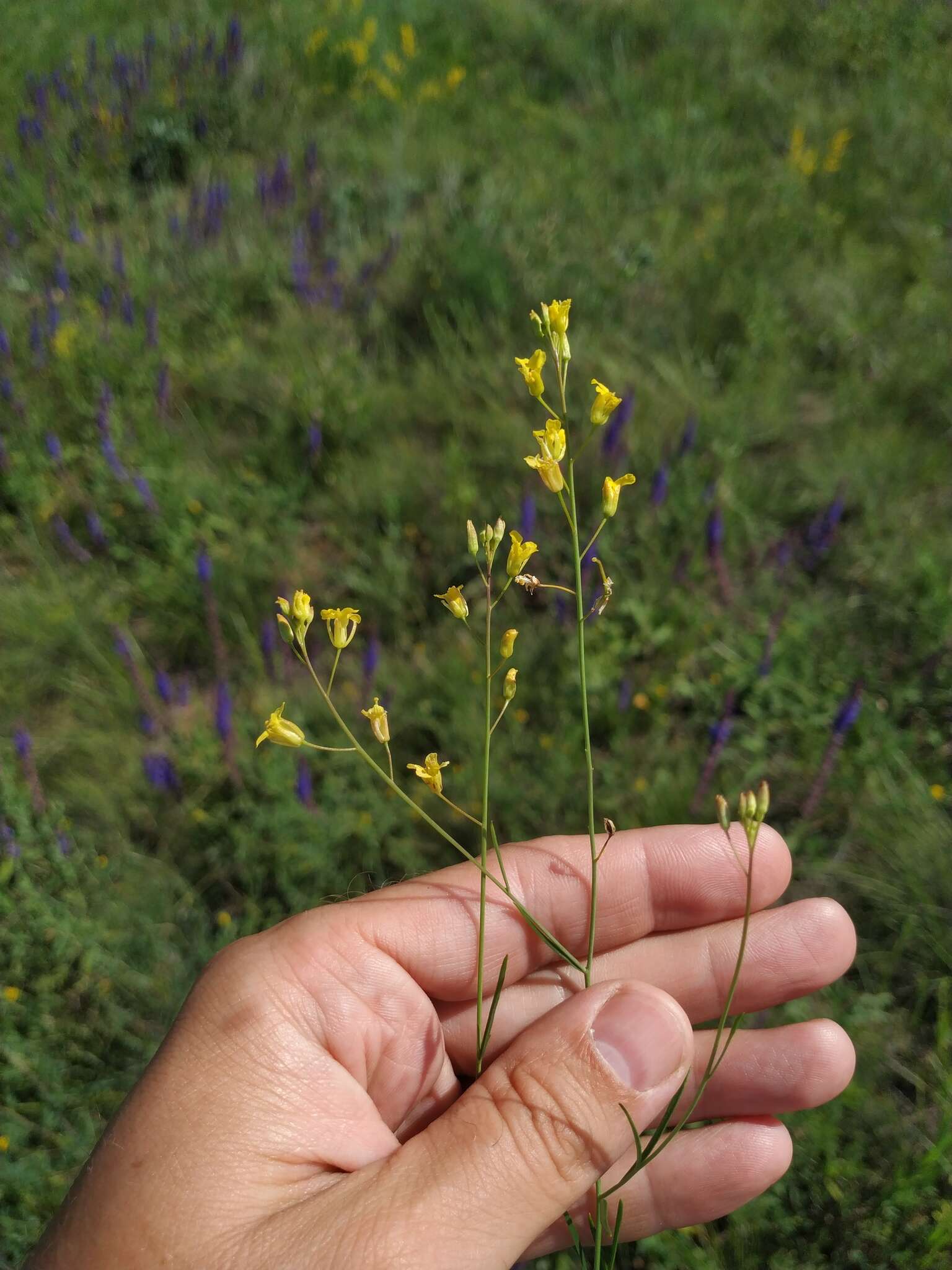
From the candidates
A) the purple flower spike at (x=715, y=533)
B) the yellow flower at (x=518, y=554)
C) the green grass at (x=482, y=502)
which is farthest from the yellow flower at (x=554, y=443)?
the purple flower spike at (x=715, y=533)

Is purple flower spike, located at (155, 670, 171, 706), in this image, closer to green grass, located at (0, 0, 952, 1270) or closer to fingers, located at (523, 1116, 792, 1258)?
green grass, located at (0, 0, 952, 1270)

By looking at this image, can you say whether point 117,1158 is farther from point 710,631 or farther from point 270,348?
point 270,348

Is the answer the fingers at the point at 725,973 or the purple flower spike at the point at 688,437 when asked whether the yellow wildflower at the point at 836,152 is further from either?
the fingers at the point at 725,973

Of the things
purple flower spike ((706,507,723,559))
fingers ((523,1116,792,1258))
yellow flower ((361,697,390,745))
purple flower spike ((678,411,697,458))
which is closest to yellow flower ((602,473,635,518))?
yellow flower ((361,697,390,745))

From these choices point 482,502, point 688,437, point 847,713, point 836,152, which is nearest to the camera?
point 847,713

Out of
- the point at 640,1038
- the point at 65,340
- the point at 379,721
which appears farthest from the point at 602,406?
the point at 65,340

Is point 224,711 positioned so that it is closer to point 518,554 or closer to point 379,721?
point 379,721

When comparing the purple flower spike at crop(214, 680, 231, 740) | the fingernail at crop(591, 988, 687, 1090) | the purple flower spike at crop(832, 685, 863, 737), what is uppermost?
the purple flower spike at crop(832, 685, 863, 737)
